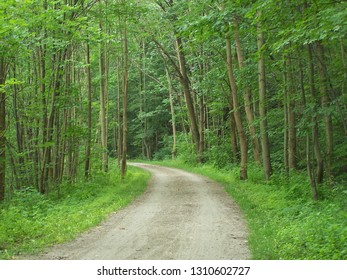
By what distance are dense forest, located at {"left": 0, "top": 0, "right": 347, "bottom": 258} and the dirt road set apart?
324cm

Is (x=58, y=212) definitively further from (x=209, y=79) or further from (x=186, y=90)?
(x=186, y=90)

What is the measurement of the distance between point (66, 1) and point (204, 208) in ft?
34.2

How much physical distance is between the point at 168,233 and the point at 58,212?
4.97m

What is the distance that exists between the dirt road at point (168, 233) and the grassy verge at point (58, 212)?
472 mm

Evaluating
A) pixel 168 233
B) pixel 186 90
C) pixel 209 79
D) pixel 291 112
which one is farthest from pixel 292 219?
pixel 186 90

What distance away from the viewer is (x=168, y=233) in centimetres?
912

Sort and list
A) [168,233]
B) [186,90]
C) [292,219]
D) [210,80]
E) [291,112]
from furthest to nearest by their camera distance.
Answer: [186,90], [210,80], [291,112], [292,219], [168,233]

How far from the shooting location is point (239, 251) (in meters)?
7.44

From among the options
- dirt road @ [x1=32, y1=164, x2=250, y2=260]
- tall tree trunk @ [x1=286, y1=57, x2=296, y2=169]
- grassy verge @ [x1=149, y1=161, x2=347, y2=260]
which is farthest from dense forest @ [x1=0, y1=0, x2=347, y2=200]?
dirt road @ [x1=32, y1=164, x2=250, y2=260]

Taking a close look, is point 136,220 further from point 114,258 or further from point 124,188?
point 124,188

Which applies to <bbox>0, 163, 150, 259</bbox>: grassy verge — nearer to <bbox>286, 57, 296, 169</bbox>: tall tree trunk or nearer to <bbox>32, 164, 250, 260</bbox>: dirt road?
<bbox>32, 164, 250, 260</bbox>: dirt road

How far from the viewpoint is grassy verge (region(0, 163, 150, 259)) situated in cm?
864

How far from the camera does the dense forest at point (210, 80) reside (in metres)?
9.78
